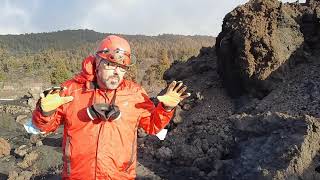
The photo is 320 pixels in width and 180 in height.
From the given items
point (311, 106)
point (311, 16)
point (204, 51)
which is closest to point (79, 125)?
point (311, 106)

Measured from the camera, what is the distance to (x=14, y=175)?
34.3ft

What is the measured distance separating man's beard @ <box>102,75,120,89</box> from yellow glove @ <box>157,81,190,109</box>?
324 millimetres

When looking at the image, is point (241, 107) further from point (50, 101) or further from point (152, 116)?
point (50, 101)

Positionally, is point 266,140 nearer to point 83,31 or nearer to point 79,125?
point 79,125

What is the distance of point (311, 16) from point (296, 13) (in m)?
0.37

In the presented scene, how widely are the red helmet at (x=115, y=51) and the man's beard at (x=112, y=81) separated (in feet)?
0.39

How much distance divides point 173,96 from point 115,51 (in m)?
0.54

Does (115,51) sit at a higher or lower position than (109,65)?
higher

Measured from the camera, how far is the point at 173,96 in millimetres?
4047

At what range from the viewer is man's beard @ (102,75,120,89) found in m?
3.96

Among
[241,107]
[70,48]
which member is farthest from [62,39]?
[241,107]

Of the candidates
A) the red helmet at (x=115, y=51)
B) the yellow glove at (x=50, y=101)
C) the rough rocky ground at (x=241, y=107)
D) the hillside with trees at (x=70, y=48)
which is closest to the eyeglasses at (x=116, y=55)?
the red helmet at (x=115, y=51)

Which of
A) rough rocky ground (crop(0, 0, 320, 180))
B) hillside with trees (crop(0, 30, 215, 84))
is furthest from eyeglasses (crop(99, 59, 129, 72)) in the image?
hillside with trees (crop(0, 30, 215, 84))

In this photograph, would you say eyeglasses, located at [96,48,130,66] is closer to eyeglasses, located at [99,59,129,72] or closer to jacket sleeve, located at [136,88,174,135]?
eyeglasses, located at [99,59,129,72]
